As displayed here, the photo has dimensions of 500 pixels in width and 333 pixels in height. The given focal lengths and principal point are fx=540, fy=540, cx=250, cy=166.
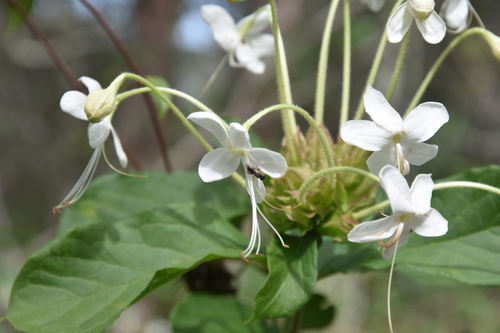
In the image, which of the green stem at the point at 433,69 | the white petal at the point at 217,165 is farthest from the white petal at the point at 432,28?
the white petal at the point at 217,165

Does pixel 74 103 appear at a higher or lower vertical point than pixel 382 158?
higher

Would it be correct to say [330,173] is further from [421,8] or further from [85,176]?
[85,176]

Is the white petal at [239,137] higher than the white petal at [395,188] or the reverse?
higher

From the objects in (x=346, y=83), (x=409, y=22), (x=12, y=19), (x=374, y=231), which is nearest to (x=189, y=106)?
(x=12, y=19)

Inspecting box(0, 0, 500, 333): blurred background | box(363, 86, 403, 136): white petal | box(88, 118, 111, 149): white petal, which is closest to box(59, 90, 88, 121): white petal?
box(88, 118, 111, 149): white petal

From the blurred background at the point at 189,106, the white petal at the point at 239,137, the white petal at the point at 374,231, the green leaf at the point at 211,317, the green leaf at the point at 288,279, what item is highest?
the white petal at the point at 239,137

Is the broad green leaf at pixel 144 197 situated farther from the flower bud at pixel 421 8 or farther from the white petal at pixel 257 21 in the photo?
the flower bud at pixel 421 8
